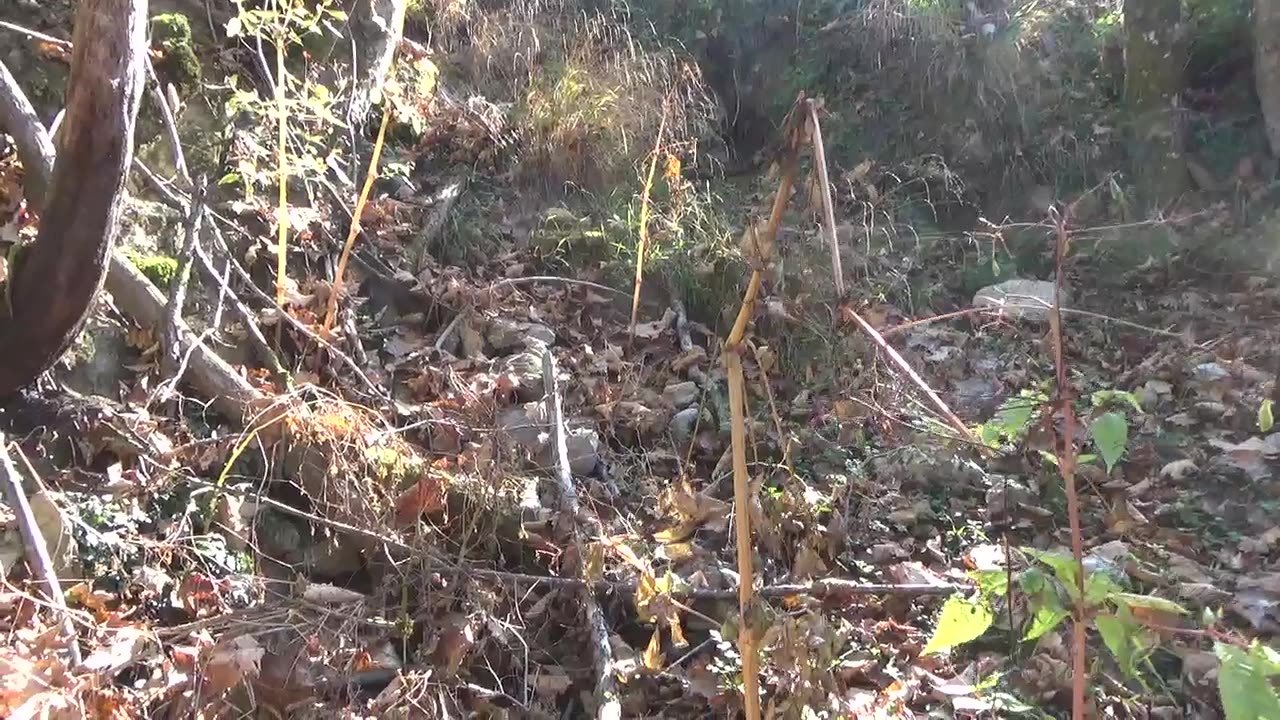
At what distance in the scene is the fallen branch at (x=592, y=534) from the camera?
2.10 m

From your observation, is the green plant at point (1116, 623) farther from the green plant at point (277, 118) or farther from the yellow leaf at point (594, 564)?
the green plant at point (277, 118)

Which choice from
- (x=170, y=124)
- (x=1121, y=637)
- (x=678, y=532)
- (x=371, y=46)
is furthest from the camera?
(x=371, y=46)

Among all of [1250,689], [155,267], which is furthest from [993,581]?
[155,267]

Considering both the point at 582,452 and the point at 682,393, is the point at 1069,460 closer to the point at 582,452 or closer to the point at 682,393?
the point at 582,452

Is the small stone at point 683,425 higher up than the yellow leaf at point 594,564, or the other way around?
the small stone at point 683,425

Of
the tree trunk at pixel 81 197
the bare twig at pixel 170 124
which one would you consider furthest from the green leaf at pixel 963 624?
the bare twig at pixel 170 124

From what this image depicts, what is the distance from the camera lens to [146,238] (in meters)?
3.05

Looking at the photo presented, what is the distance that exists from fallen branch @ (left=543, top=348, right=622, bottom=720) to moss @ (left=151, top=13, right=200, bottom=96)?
173 cm

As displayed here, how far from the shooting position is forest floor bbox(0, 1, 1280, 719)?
2027mm

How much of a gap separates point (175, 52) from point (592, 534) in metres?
2.44

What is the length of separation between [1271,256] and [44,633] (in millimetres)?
4972

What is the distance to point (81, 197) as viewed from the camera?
7.69 ft

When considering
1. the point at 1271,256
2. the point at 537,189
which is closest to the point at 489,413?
the point at 537,189

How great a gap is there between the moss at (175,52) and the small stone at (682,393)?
2131 mm
